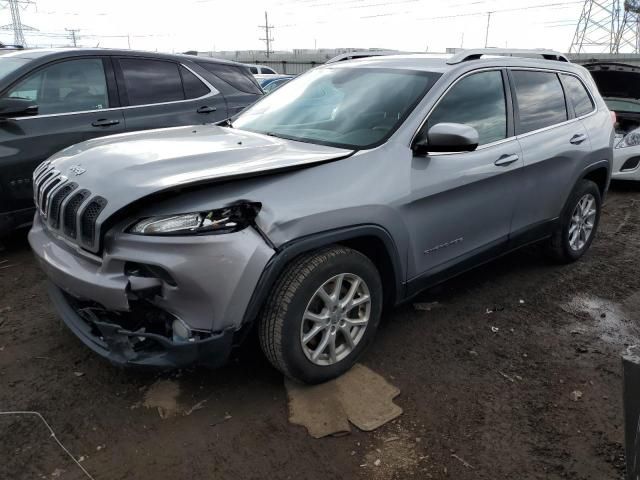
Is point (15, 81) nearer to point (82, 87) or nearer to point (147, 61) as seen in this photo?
point (82, 87)

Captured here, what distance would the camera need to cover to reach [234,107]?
19.2 ft

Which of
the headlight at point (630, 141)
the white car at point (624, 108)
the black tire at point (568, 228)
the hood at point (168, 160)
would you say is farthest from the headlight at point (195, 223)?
the headlight at point (630, 141)

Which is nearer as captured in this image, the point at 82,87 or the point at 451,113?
the point at 451,113

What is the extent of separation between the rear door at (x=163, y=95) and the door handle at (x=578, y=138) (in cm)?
344

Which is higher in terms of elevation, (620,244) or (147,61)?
(147,61)

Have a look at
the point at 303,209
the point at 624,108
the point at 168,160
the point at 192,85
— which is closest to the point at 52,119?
the point at 192,85

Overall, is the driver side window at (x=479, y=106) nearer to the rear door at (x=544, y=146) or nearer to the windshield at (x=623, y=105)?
the rear door at (x=544, y=146)

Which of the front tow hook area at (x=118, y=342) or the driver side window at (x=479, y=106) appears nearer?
the front tow hook area at (x=118, y=342)

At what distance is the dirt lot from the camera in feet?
7.77

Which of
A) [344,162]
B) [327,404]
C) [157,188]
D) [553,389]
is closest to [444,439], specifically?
[327,404]

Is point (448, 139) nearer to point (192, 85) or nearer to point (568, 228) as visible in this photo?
point (568, 228)

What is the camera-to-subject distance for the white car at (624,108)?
24.6 ft

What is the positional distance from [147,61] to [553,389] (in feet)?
15.2

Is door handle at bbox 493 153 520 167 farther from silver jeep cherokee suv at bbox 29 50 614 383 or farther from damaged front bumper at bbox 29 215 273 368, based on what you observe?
damaged front bumper at bbox 29 215 273 368
